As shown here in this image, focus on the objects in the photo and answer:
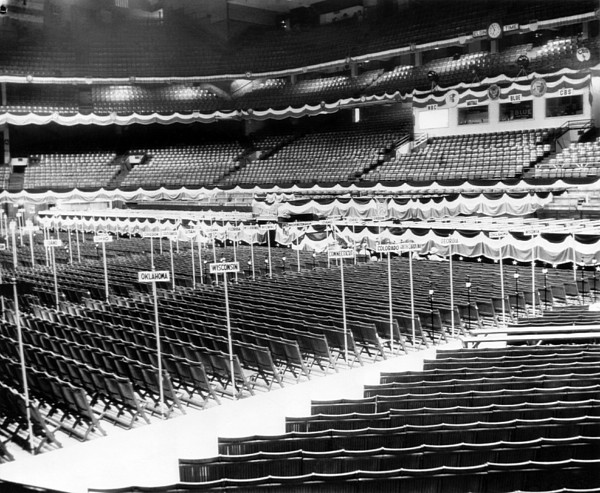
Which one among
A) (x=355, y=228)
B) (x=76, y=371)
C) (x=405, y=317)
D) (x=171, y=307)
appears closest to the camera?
(x=76, y=371)

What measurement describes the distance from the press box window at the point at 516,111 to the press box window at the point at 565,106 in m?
1.02

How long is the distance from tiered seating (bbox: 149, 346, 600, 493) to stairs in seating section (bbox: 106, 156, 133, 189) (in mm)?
39766

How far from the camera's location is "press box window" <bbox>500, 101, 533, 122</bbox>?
37.2 meters

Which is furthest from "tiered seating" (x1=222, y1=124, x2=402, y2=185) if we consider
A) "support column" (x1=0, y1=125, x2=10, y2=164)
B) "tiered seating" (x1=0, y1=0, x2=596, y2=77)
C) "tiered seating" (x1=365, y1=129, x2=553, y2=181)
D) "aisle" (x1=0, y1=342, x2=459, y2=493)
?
"aisle" (x1=0, y1=342, x2=459, y2=493)

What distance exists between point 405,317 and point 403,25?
34.0 metres

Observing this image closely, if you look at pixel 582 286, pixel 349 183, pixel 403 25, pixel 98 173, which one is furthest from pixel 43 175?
pixel 582 286

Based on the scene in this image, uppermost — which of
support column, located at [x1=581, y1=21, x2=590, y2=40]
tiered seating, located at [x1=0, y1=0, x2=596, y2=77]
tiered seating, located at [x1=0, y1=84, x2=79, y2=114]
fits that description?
tiered seating, located at [x1=0, y1=0, x2=596, y2=77]

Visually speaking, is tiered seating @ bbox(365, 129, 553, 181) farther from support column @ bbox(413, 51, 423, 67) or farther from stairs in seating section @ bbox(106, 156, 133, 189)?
stairs in seating section @ bbox(106, 156, 133, 189)

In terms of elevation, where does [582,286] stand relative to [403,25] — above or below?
below

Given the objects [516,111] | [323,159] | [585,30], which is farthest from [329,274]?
[585,30]

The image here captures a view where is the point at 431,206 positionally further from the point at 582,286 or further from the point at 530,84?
the point at 582,286

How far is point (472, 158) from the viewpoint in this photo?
34656mm

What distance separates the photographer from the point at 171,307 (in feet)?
51.5

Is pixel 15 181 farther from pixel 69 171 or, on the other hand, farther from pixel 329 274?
pixel 329 274
